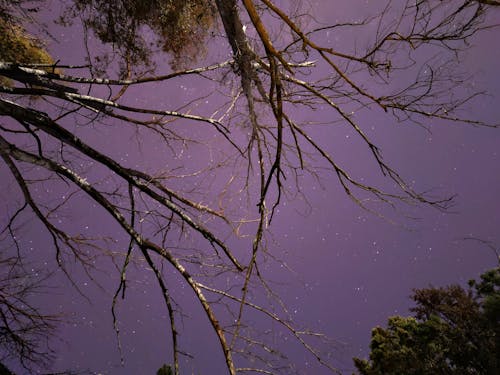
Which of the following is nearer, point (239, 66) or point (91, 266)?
point (239, 66)

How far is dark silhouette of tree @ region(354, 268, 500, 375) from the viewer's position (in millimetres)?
12070

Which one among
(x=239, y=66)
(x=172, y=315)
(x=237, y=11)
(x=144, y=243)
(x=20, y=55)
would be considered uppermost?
(x=20, y=55)

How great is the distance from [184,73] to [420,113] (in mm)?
2265

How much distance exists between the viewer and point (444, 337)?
12891mm

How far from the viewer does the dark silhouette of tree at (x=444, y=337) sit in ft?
39.6

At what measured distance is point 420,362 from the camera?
12727 millimetres

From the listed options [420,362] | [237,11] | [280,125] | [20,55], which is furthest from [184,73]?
[420,362]

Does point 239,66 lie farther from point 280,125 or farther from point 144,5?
point 144,5

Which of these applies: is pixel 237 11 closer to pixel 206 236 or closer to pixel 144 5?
pixel 144 5

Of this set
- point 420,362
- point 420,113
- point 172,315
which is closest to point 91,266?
point 172,315

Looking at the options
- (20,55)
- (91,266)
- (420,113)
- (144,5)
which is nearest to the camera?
(420,113)

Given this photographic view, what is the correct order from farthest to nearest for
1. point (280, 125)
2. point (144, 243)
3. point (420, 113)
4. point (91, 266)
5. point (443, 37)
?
1. point (91, 266)
2. point (144, 243)
3. point (420, 113)
4. point (443, 37)
5. point (280, 125)

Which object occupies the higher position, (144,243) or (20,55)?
(20,55)

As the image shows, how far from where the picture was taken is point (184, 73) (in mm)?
3127
